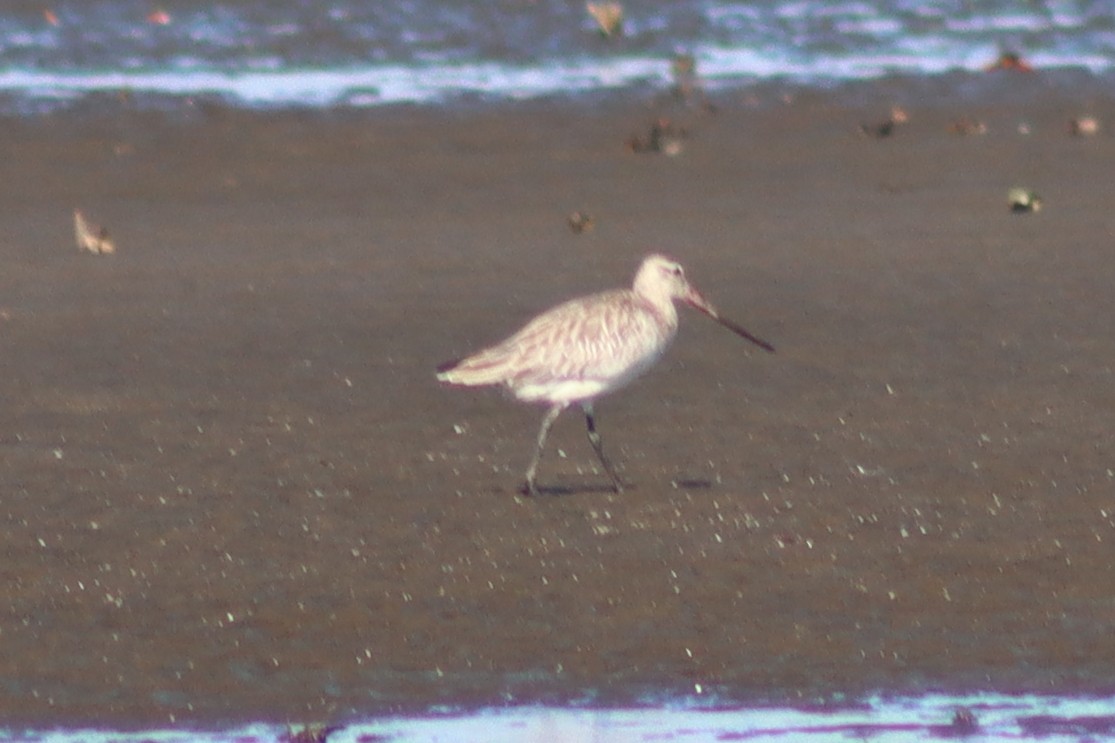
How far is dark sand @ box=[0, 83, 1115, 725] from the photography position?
608 centimetres

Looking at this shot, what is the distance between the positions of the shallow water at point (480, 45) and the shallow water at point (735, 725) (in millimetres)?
12514

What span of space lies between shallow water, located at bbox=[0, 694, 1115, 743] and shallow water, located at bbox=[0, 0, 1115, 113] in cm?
1251

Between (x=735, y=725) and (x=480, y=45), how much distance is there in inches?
636

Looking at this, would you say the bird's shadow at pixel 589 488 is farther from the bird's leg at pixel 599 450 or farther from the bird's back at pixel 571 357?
the bird's back at pixel 571 357

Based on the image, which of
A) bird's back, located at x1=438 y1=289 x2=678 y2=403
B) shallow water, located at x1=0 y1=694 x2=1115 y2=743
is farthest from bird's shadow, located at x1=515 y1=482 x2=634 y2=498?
shallow water, located at x1=0 y1=694 x2=1115 y2=743

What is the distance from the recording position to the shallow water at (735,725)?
5.39m

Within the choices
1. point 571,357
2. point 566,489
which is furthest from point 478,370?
point 566,489

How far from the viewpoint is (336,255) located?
1245 centimetres

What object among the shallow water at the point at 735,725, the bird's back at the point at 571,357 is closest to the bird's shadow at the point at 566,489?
the bird's back at the point at 571,357

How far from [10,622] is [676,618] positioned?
1.78 meters

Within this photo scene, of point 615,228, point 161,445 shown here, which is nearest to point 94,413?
point 161,445

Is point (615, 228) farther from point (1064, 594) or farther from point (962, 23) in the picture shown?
point (962, 23)

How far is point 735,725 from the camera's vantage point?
18.0 feet

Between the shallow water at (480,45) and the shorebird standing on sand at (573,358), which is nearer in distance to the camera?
the shorebird standing on sand at (573,358)
